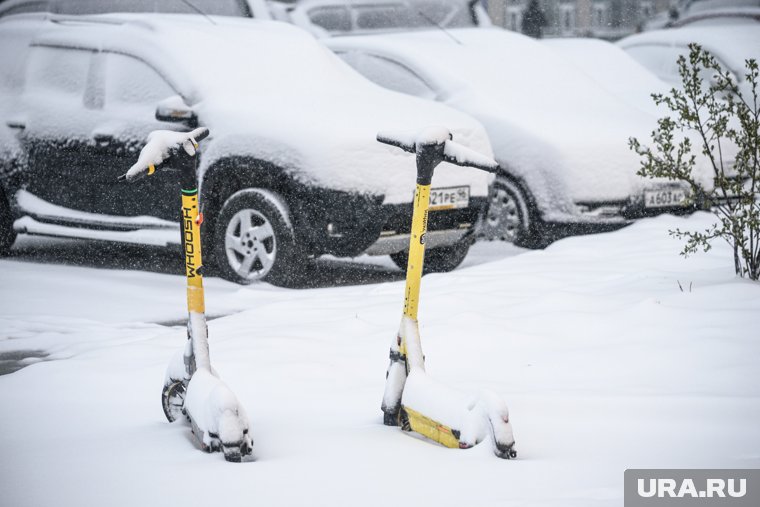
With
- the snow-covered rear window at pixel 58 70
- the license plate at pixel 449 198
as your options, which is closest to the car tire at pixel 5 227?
the snow-covered rear window at pixel 58 70

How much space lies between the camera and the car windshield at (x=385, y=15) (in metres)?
12.4

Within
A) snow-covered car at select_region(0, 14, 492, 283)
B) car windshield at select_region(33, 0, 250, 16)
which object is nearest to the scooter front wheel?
snow-covered car at select_region(0, 14, 492, 283)

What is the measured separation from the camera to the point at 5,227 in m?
8.41

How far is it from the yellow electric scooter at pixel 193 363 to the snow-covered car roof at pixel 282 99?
303 cm

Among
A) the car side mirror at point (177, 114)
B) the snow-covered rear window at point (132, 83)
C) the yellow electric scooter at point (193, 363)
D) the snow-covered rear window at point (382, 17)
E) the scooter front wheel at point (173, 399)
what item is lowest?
the scooter front wheel at point (173, 399)

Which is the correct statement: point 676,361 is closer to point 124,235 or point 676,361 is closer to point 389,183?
point 389,183

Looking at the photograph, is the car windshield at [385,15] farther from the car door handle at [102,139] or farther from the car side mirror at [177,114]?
the car side mirror at [177,114]

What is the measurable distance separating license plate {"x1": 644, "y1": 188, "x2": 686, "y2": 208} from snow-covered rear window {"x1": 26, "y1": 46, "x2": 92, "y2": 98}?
408 centimetres

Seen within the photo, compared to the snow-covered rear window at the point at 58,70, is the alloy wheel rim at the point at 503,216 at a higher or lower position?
lower

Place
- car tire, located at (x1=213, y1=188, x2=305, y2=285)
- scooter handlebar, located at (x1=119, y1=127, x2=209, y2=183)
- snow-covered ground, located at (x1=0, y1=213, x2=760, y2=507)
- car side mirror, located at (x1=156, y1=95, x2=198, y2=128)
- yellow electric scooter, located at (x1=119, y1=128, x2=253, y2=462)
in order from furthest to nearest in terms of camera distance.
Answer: car tire, located at (x1=213, y1=188, x2=305, y2=285)
car side mirror, located at (x1=156, y1=95, x2=198, y2=128)
scooter handlebar, located at (x1=119, y1=127, x2=209, y2=183)
yellow electric scooter, located at (x1=119, y1=128, x2=253, y2=462)
snow-covered ground, located at (x1=0, y1=213, x2=760, y2=507)

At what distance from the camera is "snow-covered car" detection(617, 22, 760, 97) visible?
39.5 ft

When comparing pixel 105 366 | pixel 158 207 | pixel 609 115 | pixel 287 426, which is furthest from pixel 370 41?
pixel 287 426

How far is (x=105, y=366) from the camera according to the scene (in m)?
4.93

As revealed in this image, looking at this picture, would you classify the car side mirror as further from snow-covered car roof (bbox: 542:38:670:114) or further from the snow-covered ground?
snow-covered car roof (bbox: 542:38:670:114)
